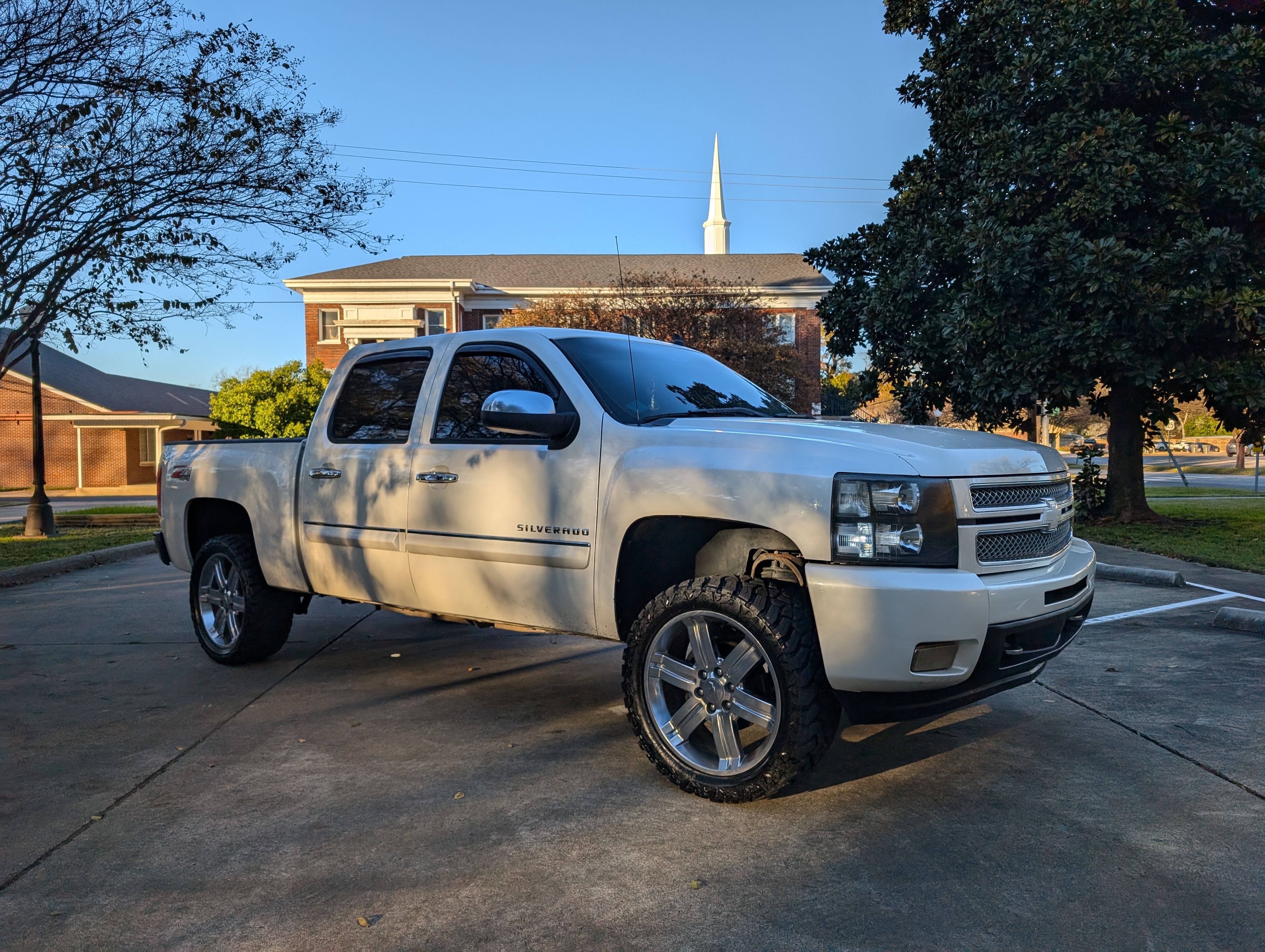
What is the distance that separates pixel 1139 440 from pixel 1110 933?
588 inches

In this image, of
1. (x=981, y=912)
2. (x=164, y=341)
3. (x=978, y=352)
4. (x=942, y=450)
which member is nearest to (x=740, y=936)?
Answer: (x=981, y=912)

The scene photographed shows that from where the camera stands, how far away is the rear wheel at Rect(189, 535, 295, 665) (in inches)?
244

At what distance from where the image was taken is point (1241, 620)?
7.18 m

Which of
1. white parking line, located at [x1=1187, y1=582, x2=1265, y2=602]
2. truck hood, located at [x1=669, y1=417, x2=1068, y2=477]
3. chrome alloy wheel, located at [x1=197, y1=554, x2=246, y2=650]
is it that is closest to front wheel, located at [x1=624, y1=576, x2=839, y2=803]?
truck hood, located at [x1=669, y1=417, x2=1068, y2=477]

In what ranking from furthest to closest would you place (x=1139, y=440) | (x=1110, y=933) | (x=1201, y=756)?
(x=1139, y=440)
(x=1201, y=756)
(x=1110, y=933)

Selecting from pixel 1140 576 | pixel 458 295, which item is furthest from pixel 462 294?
pixel 1140 576

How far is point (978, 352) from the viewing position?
1421 cm

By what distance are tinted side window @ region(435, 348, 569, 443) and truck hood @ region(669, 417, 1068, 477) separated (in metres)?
0.90

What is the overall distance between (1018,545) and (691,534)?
1.38 meters

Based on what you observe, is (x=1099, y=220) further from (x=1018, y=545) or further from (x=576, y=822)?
(x=576, y=822)

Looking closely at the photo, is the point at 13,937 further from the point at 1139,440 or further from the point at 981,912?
the point at 1139,440

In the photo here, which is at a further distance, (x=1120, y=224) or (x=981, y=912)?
(x=1120, y=224)

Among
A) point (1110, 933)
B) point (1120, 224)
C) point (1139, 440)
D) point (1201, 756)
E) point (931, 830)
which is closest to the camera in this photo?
point (1110, 933)

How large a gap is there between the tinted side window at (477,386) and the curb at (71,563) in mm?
5525
